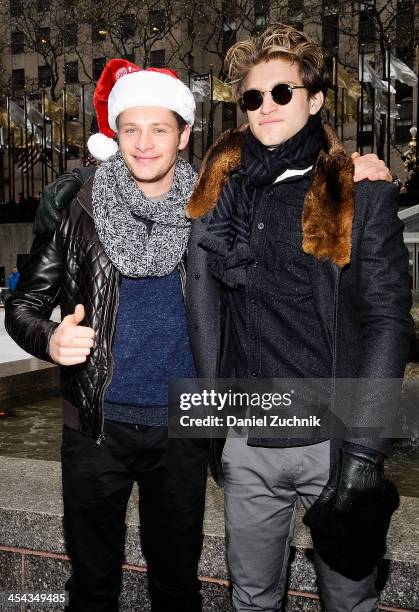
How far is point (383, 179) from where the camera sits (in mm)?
2121

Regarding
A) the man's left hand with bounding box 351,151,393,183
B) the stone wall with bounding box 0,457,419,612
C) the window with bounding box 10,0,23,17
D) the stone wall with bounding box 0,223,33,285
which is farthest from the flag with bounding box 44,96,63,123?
the man's left hand with bounding box 351,151,393,183

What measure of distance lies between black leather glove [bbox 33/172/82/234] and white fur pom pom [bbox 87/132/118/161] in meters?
0.41

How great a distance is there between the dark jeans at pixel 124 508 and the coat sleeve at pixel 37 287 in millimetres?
389

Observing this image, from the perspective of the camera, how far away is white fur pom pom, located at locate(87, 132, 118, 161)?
2.80 meters

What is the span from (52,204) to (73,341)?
0.52 meters

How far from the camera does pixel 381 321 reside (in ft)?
6.59

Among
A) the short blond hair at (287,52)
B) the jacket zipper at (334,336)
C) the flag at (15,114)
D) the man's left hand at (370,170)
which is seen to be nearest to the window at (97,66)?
the flag at (15,114)

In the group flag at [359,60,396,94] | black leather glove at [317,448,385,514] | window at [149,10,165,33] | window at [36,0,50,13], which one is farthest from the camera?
window at [36,0,50,13]

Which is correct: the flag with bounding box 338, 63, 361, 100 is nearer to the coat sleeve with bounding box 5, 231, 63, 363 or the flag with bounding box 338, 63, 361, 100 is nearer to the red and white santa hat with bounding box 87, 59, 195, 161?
the red and white santa hat with bounding box 87, 59, 195, 161

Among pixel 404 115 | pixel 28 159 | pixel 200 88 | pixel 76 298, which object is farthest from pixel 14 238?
pixel 404 115

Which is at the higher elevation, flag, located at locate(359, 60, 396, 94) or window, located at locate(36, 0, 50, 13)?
window, located at locate(36, 0, 50, 13)

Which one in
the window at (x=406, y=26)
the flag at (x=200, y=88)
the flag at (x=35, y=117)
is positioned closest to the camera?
the flag at (x=200, y=88)

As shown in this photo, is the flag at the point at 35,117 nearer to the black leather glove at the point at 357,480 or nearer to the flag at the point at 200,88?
the flag at the point at 200,88

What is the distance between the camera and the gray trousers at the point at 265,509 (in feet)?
7.02
